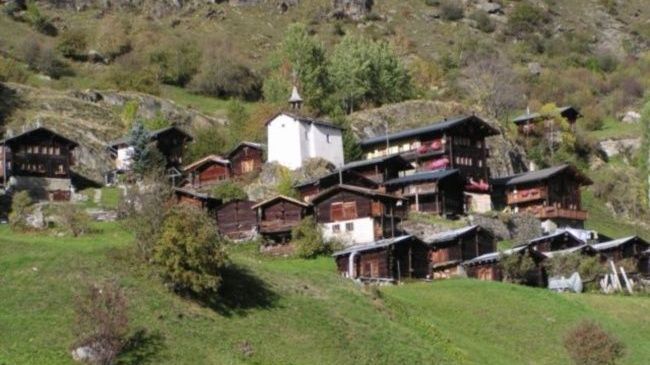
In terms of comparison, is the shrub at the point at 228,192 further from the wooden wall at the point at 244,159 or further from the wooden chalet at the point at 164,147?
the wooden chalet at the point at 164,147

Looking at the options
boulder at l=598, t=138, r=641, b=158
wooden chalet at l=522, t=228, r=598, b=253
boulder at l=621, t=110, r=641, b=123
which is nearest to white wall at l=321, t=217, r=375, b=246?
wooden chalet at l=522, t=228, r=598, b=253

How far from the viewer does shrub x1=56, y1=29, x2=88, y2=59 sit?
146250 mm

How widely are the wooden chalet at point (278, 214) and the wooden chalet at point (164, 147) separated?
20.9 meters

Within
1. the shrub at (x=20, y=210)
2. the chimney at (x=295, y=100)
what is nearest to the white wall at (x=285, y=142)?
the chimney at (x=295, y=100)

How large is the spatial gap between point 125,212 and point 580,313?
95.0 feet

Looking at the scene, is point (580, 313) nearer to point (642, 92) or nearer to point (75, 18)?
point (642, 92)

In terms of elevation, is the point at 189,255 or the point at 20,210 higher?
the point at 20,210

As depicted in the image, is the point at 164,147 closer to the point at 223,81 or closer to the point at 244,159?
the point at 244,159

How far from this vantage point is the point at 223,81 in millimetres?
142250

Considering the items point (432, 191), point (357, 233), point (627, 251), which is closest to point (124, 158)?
point (432, 191)

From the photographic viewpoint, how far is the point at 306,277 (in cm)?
6028

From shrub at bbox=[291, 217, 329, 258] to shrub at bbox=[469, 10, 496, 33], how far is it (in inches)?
4909

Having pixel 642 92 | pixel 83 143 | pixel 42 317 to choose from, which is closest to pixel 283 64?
pixel 83 143

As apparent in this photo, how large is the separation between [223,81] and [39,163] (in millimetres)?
51759
